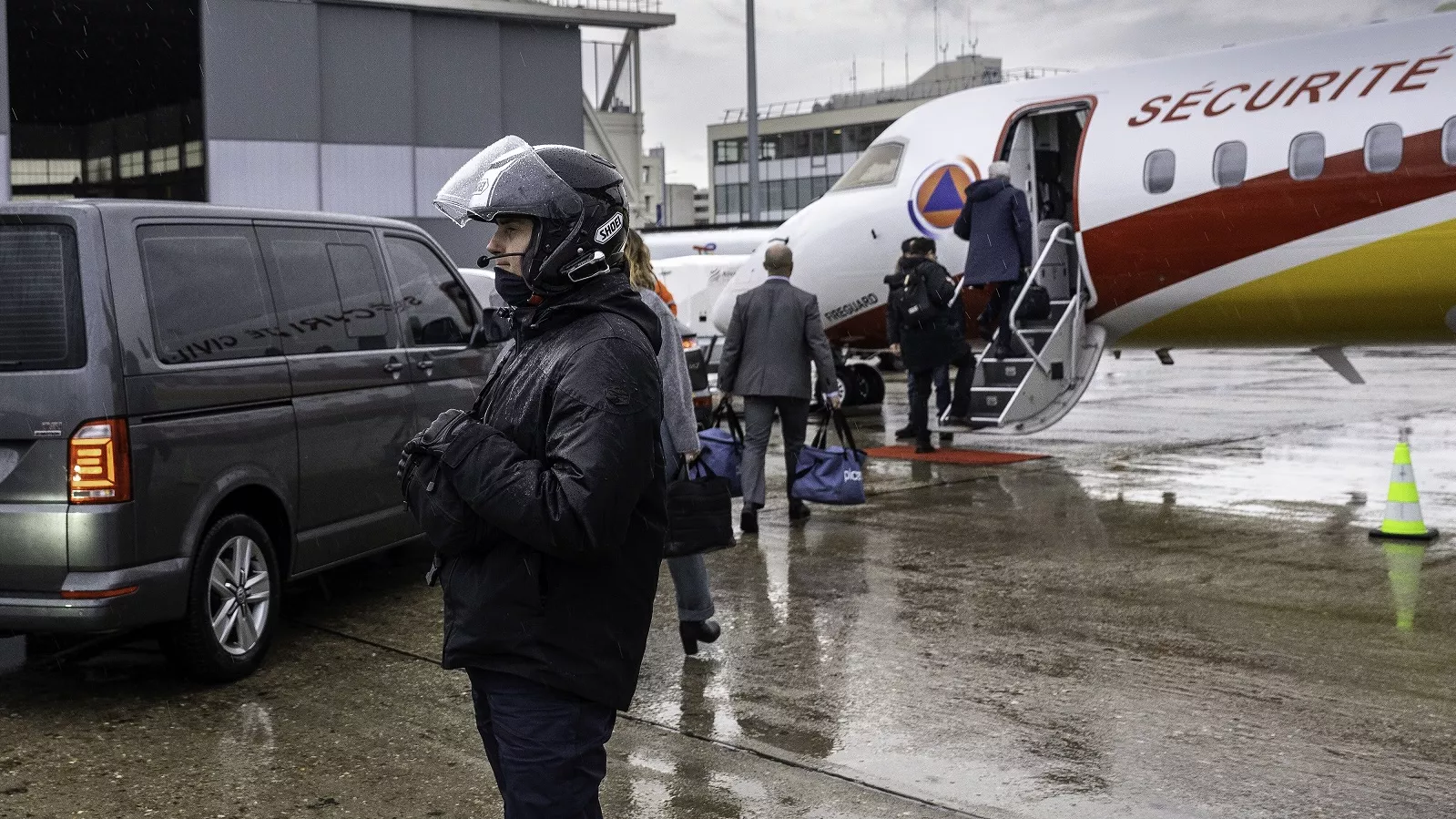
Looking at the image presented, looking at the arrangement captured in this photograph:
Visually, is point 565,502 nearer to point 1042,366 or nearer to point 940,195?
point 1042,366

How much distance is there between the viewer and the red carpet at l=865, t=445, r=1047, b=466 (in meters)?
12.6

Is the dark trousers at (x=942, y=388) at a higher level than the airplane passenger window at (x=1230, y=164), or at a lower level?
lower

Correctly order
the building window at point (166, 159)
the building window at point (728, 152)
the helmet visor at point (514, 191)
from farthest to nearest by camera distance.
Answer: the building window at point (728, 152) < the building window at point (166, 159) < the helmet visor at point (514, 191)

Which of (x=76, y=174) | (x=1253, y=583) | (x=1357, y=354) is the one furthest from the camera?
(x=76, y=174)

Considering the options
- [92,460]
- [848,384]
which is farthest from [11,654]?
[848,384]

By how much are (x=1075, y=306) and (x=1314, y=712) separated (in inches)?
319

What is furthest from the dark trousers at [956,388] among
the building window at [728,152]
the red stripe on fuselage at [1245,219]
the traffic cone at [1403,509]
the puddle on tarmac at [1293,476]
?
the building window at [728,152]

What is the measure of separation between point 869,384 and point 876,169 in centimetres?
341

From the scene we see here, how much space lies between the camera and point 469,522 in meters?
2.61

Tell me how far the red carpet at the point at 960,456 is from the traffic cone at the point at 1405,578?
4.26 meters

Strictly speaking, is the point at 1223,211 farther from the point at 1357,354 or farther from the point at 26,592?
the point at 1357,354

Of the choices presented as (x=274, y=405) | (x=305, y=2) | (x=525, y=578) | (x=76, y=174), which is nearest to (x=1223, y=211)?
(x=274, y=405)

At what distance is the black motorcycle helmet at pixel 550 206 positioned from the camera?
2721 millimetres

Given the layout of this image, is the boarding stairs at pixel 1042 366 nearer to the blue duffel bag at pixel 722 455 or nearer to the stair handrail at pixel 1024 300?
the stair handrail at pixel 1024 300
